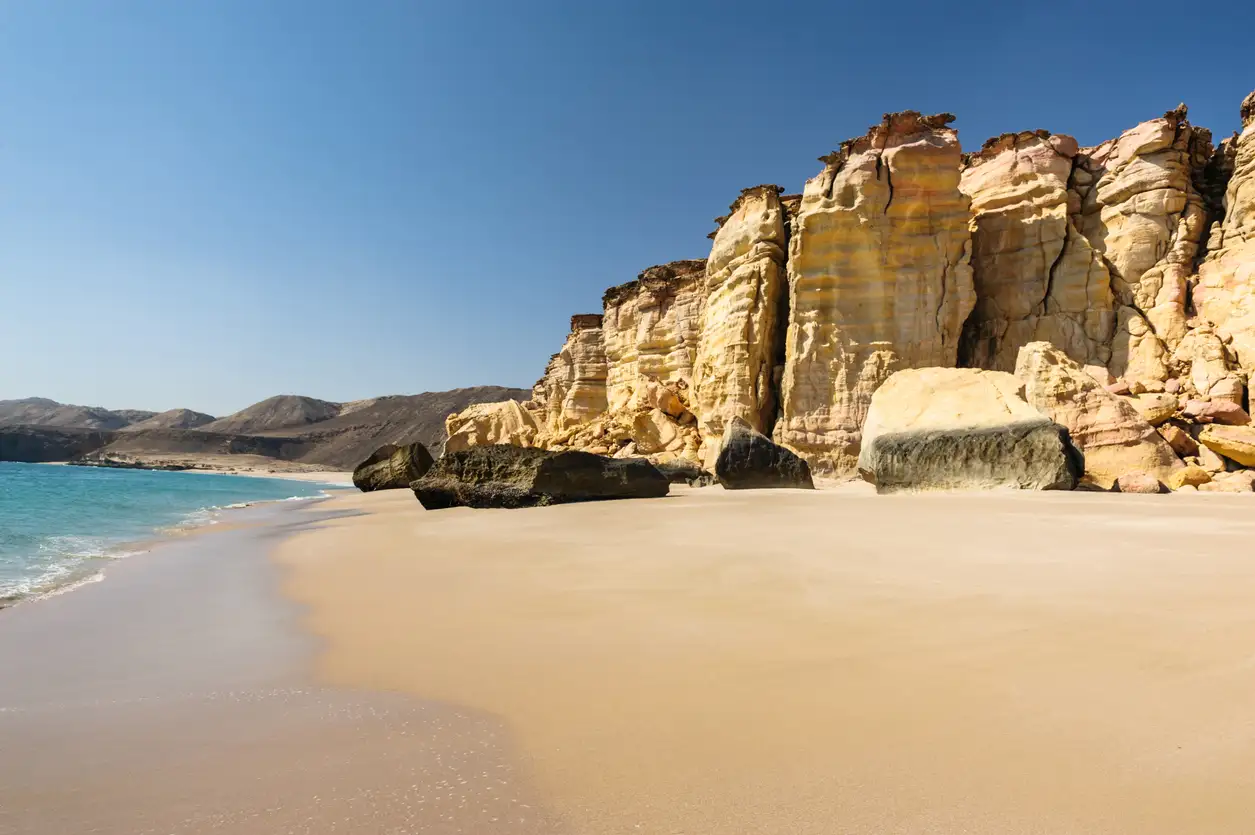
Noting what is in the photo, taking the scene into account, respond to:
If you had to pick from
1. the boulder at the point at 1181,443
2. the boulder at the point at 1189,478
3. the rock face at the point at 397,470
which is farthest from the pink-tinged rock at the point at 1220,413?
Answer: the rock face at the point at 397,470

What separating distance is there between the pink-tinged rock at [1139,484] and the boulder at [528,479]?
696 cm

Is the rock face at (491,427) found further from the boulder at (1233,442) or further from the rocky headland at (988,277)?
the boulder at (1233,442)

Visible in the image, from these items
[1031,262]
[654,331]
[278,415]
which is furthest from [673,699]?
[278,415]

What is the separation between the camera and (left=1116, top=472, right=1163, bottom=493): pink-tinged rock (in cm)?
925

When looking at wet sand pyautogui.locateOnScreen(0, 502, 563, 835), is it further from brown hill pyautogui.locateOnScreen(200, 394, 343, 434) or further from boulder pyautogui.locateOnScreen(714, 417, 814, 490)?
brown hill pyautogui.locateOnScreen(200, 394, 343, 434)

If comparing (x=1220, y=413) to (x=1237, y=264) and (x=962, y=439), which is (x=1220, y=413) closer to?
(x=1237, y=264)

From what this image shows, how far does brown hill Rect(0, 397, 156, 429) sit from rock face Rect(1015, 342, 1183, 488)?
147126 millimetres

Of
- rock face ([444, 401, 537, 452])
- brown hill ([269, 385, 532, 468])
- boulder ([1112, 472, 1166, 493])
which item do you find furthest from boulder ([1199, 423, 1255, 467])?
brown hill ([269, 385, 532, 468])

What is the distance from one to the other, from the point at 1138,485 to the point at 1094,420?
2.04 meters

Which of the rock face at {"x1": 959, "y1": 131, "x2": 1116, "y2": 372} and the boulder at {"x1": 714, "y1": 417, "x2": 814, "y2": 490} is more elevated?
the rock face at {"x1": 959, "y1": 131, "x2": 1116, "y2": 372}

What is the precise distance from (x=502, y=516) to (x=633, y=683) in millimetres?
6836

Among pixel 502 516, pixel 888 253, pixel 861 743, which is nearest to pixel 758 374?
pixel 888 253

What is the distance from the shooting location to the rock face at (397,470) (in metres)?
19.2

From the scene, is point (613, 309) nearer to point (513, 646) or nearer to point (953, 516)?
point (953, 516)
